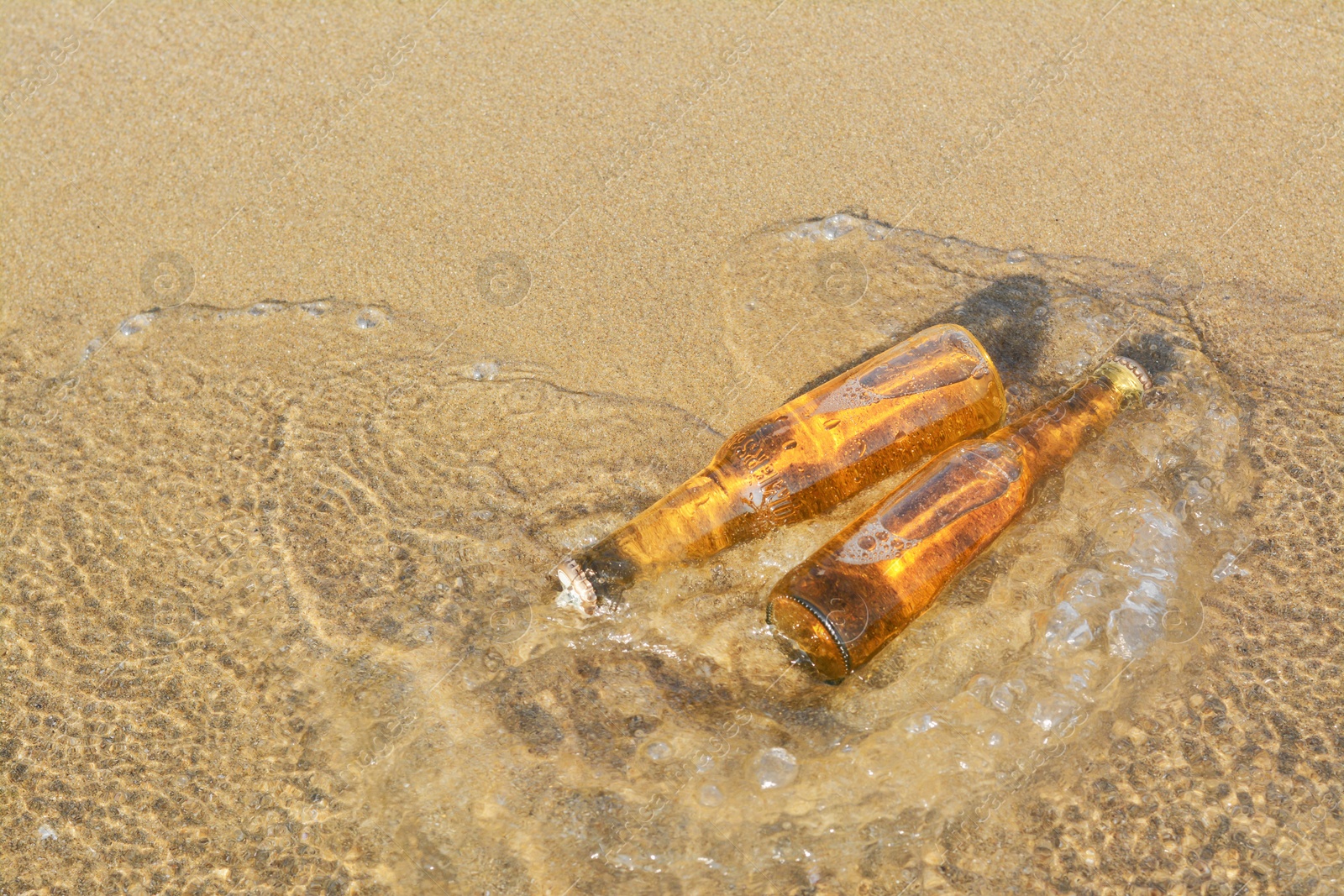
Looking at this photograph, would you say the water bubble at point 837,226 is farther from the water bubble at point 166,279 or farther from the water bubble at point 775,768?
the water bubble at point 166,279

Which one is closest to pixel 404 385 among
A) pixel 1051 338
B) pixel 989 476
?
pixel 989 476

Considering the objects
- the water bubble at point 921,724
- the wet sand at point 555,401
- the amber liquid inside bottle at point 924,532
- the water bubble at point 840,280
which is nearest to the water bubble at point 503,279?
the wet sand at point 555,401

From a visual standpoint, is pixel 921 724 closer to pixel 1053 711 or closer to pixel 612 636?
pixel 1053 711

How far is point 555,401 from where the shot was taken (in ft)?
8.46

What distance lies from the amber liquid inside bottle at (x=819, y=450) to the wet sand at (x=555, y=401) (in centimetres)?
13

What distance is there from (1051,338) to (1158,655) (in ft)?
3.20

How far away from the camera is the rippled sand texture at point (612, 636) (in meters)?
1.91

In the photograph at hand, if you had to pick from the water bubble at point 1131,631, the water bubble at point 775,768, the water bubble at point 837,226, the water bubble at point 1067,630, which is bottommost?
the water bubble at point 1131,631

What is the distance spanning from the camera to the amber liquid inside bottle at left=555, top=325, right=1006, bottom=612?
2.19 metres

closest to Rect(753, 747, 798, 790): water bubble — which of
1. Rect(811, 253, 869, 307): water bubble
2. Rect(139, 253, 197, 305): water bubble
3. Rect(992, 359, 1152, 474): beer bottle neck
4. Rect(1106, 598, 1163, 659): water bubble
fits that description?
Rect(1106, 598, 1163, 659): water bubble

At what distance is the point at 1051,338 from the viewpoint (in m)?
2.69

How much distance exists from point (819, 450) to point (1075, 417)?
0.66 m

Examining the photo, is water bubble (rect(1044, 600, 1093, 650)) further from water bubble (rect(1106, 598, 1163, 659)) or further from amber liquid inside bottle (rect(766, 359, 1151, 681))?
amber liquid inside bottle (rect(766, 359, 1151, 681))

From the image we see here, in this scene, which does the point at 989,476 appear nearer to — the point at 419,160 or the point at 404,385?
the point at 404,385
